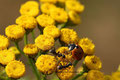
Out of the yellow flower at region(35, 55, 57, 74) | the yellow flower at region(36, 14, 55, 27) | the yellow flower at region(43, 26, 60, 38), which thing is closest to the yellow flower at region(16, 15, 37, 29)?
the yellow flower at region(36, 14, 55, 27)

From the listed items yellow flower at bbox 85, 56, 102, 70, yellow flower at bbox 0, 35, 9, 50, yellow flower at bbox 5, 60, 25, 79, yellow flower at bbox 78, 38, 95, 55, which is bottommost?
yellow flower at bbox 85, 56, 102, 70

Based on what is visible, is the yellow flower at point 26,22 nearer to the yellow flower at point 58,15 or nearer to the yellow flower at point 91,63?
the yellow flower at point 58,15

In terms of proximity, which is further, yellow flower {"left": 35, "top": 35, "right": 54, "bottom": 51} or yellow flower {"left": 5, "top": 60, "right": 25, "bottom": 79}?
yellow flower {"left": 35, "top": 35, "right": 54, "bottom": 51}

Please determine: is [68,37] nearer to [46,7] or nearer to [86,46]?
[86,46]

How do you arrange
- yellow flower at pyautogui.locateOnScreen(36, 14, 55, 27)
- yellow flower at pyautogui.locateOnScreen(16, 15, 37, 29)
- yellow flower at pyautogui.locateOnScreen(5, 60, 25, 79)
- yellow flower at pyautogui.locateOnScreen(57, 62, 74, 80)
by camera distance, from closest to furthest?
yellow flower at pyautogui.locateOnScreen(5, 60, 25, 79) → yellow flower at pyautogui.locateOnScreen(57, 62, 74, 80) → yellow flower at pyautogui.locateOnScreen(16, 15, 37, 29) → yellow flower at pyautogui.locateOnScreen(36, 14, 55, 27)

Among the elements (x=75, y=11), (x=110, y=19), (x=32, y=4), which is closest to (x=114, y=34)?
(x=110, y=19)

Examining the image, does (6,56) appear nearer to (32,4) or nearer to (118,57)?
(32,4)

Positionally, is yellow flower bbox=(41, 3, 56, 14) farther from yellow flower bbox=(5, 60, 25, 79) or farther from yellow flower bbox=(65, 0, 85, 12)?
yellow flower bbox=(5, 60, 25, 79)

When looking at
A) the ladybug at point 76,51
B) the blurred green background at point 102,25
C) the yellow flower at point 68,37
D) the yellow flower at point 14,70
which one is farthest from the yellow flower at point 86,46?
the blurred green background at point 102,25
